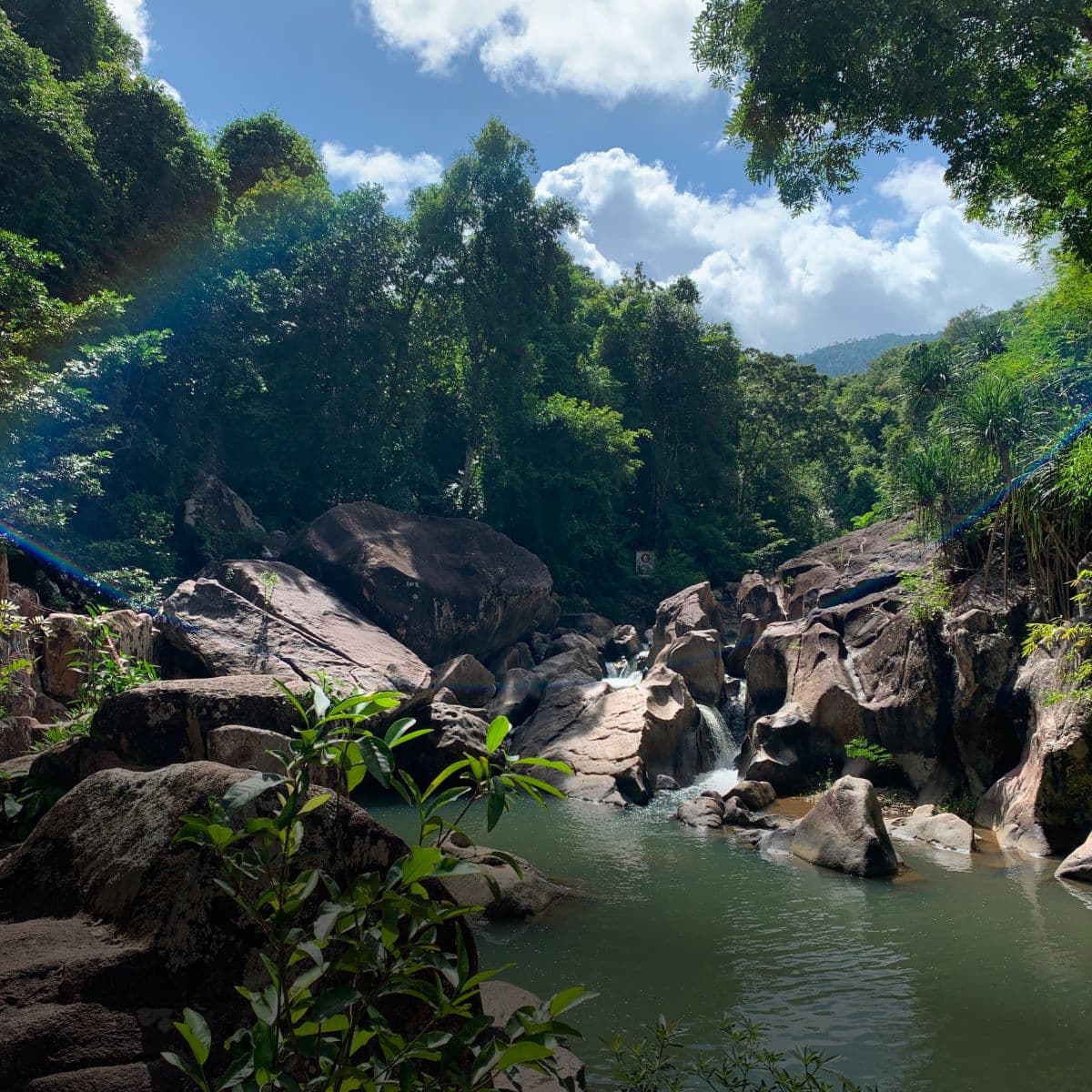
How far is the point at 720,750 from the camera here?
18156 mm

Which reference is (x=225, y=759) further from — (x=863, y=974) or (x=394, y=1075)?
(x=394, y=1075)

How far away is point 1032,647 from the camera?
37.7 ft

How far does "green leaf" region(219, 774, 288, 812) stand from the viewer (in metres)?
1.50

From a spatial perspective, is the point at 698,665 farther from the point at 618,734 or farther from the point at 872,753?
the point at 872,753

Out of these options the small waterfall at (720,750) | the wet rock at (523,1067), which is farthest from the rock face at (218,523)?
the wet rock at (523,1067)

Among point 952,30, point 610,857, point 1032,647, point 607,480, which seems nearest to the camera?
point 952,30

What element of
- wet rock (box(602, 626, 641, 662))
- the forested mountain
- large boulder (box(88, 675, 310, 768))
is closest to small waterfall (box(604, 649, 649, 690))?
wet rock (box(602, 626, 641, 662))

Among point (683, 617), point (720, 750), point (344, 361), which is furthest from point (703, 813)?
point (344, 361)

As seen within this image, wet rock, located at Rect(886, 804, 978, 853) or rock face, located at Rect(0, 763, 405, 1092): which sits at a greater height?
rock face, located at Rect(0, 763, 405, 1092)

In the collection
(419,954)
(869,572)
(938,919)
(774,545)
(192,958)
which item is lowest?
(938,919)

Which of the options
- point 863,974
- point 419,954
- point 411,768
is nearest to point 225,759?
point 863,974

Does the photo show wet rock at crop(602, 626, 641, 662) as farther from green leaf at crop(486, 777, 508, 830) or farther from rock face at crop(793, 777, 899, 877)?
green leaf at crop(486, 777, 508, 830)

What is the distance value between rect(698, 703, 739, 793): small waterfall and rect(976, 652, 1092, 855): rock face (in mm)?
5848

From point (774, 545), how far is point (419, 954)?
3589cm
